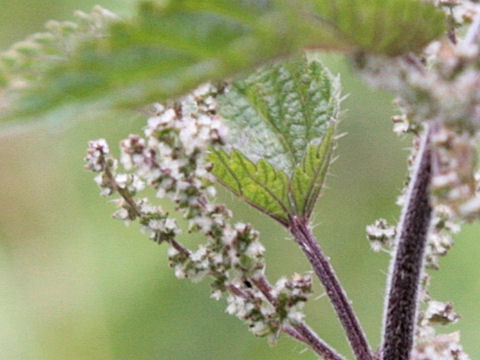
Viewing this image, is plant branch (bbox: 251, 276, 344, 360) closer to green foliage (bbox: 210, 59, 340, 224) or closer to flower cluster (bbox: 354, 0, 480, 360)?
green foliage (bbox: 210, 59, 340, 224)

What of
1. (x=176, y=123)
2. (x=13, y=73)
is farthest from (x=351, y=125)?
(x=13, y=73)

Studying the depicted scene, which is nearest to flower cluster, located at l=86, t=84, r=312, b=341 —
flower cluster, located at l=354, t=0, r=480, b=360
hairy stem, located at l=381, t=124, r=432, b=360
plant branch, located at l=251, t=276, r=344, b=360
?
plant branch, located at l=251, t=276, r=344, b=360

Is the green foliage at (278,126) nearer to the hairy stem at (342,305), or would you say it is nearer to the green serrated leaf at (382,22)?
the hairy stem at (342,305)

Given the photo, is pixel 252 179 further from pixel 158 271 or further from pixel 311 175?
pixel 158 271

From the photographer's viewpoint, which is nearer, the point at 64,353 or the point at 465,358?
the point at 465,358

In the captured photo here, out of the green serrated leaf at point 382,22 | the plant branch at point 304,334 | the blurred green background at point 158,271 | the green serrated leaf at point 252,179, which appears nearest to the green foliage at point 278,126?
the green serrated leaf at point 252,179

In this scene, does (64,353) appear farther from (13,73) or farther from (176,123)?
(13,73)
